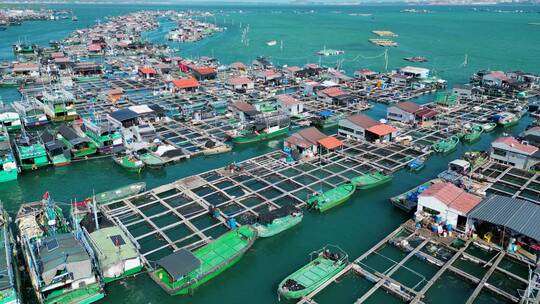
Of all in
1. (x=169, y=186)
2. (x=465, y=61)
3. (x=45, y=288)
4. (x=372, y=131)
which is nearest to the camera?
(x=45, y=288)

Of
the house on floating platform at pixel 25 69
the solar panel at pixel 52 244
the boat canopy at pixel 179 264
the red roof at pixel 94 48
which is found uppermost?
the red roof at pixel 94 48

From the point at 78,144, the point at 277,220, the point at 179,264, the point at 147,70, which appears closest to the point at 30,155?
the point at 78,144

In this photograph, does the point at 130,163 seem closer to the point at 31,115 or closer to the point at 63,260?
the point at 63,260

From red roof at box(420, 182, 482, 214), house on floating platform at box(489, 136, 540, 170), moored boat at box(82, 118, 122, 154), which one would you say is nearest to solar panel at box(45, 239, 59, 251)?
moored boat at box(82, 118, 122, 154)

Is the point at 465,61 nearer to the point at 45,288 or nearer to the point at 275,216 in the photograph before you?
the point at 275,216

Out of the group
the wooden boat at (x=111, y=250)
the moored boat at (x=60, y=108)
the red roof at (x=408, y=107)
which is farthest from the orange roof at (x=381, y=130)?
the moored boat at (x=60, y=108)

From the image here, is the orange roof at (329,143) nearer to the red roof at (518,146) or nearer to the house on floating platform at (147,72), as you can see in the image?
the red roof at (518,146)

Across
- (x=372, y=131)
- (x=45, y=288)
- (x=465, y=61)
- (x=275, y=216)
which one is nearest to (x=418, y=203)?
(x=275, y=216)
